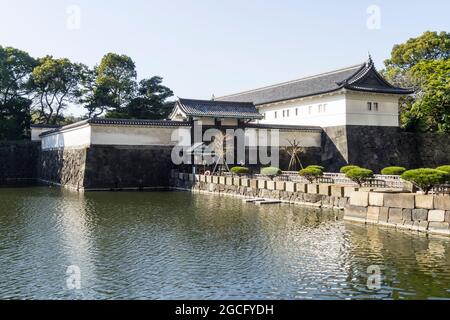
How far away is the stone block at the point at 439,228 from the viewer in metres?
15.1

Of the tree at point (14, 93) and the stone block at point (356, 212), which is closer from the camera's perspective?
the stone block at point (356, 212)

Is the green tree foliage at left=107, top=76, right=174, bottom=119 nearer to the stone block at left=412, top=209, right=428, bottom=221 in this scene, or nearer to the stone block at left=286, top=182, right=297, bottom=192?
the stone block at left=286, top=182, right=297, bottom=192

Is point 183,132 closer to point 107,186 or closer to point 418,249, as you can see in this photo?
point 107,186

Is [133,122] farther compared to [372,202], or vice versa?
[133,122]

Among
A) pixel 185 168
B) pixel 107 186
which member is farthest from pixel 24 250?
pixel 185 168

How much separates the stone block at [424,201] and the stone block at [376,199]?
1.51m

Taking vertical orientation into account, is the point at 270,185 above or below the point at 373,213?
above

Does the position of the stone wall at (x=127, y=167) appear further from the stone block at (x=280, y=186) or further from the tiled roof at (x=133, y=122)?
the stone block at (x=280, y=186)

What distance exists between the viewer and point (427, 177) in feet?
55.3

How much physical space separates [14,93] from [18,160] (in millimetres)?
8089

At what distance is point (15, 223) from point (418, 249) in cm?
1353

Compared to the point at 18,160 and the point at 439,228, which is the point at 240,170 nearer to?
the point at 439,228

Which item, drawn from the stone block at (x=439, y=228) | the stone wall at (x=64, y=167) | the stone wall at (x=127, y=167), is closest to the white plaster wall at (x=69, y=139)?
the stone wall at (x=64, y=167)

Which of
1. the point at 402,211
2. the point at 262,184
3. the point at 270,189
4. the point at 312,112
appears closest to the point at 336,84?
the point at 312,112
